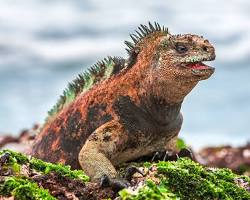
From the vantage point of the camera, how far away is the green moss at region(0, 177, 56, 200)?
712 cm

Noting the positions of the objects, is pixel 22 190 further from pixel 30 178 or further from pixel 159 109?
pixel 159 109

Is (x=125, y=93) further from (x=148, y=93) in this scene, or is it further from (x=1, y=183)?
(x=1, y=183)

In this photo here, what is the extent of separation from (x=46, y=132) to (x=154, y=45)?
2.84 m

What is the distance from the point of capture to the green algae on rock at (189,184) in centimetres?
712

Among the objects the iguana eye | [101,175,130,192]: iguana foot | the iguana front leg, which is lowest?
[101,175,130,192]: iguana foot

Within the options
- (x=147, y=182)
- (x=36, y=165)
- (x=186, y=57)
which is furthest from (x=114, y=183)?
(x=186, y=57)

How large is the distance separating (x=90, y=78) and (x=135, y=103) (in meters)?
1.43

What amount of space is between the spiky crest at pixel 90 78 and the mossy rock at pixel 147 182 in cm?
284

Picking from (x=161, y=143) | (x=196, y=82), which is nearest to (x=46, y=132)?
(x=161, y=143)

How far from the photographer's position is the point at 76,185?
7.77 metres

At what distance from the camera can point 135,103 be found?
34.9 ft

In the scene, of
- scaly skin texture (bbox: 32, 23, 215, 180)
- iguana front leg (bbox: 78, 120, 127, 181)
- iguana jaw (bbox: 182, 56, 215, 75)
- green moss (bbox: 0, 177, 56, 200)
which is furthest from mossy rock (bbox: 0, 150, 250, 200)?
iguana jaw (bbox: 182, 56, 215, 75)

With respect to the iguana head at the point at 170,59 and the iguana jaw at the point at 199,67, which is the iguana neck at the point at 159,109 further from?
the iguana jaw at the point at 199,67

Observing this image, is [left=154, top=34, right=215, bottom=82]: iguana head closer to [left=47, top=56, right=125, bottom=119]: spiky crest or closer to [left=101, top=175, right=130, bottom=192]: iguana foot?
[left=47, top=56, right=125, bottom=119]: spiky crest
